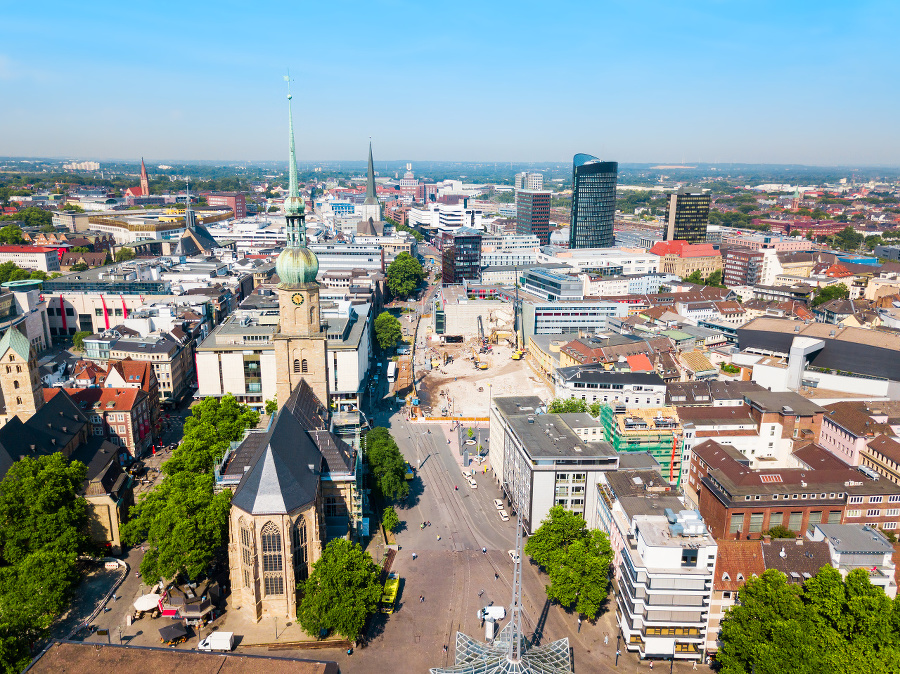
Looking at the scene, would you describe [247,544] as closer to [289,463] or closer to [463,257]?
[289,463]

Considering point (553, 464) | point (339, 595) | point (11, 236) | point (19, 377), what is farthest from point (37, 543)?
point (11, 236)

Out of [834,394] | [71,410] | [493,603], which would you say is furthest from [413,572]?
[834,394]

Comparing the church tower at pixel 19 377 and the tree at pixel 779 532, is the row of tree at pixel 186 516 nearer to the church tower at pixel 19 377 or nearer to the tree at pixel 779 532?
the church tower at pixel 19 377

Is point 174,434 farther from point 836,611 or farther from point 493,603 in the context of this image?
point 836,611

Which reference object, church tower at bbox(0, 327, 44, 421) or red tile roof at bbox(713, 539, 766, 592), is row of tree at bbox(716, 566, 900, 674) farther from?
church tower at bbox(0, 327, 44, 421)

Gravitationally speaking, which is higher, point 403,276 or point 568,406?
point 403,276

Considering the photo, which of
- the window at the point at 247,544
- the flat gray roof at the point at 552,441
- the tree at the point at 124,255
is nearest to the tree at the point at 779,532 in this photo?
the flat gray roof at the point at 552,441
